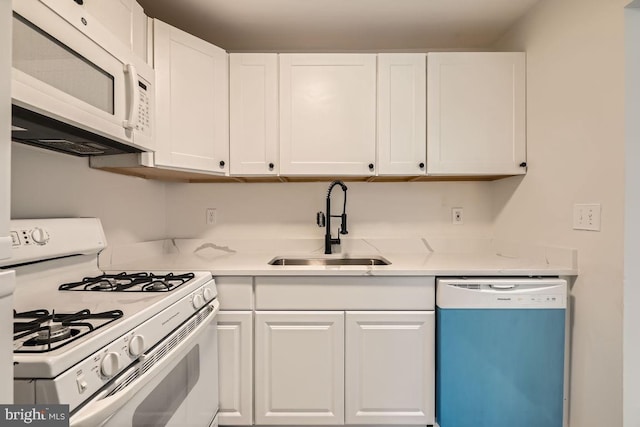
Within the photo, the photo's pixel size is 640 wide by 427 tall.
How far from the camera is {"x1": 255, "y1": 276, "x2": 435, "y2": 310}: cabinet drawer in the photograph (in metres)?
1.55

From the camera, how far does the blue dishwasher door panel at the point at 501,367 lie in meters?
1.50

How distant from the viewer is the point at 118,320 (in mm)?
866

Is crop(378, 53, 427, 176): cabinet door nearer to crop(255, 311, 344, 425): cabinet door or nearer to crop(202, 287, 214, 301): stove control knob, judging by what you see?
crop(255, 311, 344, 425): cabinet door

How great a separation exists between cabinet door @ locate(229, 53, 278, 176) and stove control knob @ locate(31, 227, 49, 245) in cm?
89

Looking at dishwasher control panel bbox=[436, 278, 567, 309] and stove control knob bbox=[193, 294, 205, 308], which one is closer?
stove control knob bbox=[193, 294, 205, 308]

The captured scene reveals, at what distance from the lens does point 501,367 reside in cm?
151

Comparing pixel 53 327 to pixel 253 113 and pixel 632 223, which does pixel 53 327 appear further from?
pixel 632 223

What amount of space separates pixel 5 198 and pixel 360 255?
1866 mm

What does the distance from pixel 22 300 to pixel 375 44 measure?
7.20 feet

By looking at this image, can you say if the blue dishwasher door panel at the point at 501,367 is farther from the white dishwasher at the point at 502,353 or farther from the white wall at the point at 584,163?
Answer: the white wall at the point at 584,163

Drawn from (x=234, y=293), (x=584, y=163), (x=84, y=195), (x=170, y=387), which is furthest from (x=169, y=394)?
(x=584, y=163)

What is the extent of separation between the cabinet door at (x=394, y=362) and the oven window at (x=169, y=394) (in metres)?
0.68

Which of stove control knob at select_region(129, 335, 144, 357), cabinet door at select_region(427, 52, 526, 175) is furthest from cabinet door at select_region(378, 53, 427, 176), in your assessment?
stove control knob at select_region(129, 335, 144, 357)

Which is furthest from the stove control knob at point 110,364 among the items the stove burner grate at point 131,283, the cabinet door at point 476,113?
the cabinet door at point 476,113
